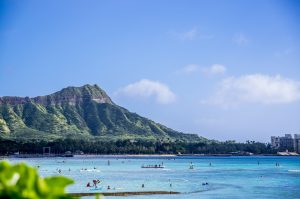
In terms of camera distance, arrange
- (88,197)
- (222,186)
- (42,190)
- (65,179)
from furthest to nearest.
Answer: (222,186) < (88,197) < (65,179) < (42,190)

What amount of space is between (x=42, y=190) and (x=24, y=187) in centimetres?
7

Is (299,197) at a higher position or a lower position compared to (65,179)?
lower

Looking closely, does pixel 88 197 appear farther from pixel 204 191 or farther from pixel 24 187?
pixel 24 187

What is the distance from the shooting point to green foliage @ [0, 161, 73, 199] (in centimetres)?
175

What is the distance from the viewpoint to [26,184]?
5.97 feet

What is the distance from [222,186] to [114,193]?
20370 mm

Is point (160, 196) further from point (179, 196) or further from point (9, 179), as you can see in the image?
point (9, 179)

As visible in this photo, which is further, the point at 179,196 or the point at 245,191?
the point at 245,191

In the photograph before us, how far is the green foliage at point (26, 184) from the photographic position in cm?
175

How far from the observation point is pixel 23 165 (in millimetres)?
1881

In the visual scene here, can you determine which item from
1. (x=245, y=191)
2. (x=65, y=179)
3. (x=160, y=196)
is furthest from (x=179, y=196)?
(x=65, y=179)

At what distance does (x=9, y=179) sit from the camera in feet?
6.06

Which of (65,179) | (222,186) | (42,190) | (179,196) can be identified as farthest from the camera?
(222,186)

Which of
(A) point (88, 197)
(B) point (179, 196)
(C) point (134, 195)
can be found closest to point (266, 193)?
(B) point (179, 196)
